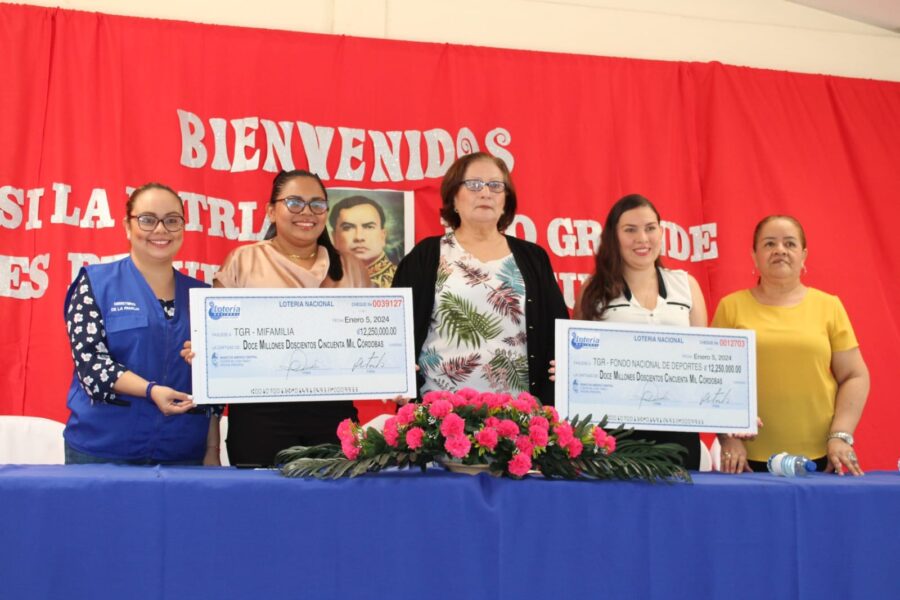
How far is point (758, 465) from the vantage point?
118 inches

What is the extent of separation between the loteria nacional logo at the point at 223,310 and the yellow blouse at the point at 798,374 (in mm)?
1767

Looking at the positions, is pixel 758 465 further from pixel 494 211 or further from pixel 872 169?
pixel 872 169

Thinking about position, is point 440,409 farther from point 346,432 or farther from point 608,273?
point 608,273

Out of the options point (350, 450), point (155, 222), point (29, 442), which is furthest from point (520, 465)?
point (29, 442)

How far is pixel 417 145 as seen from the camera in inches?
179

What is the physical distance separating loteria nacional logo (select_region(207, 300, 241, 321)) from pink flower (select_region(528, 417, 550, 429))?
82cm

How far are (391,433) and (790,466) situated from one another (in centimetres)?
116

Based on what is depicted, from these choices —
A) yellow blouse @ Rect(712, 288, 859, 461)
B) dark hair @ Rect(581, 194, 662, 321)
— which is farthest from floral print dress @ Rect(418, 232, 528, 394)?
yellow blouse @ Rect(712, 288, 859, 461)

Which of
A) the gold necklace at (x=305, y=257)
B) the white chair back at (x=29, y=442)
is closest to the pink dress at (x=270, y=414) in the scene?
the gold necklace at (x=305, y=257)

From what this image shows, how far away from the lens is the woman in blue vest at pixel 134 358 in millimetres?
2586

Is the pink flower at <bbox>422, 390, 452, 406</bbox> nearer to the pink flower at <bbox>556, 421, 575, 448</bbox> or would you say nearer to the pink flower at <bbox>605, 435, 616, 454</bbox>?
the pink flower at <bbox>556, 421, 575, 448</bbox>

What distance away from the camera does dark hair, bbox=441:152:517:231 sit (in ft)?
10.2

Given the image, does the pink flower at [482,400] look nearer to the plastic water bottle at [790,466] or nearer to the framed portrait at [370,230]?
the plastic water bottle at [790,466]

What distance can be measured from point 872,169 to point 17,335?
4.58 meters
